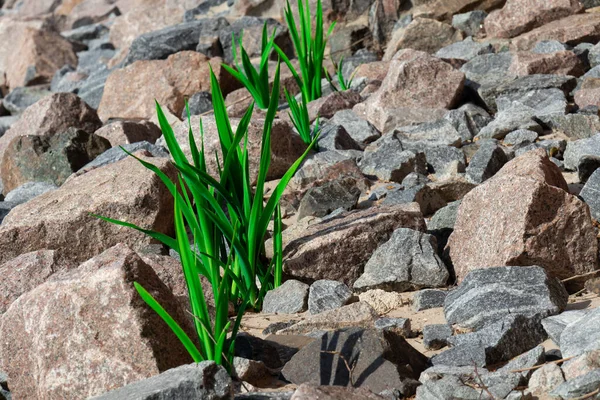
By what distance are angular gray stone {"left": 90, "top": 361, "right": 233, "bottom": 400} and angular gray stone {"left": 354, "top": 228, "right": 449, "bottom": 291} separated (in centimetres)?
118

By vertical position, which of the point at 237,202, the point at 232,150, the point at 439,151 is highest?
the point at 232,150

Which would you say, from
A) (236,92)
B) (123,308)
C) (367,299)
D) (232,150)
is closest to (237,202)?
(232,150)

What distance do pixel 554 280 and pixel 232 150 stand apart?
111 centimetres

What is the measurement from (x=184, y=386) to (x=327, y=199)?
2022 millimetres

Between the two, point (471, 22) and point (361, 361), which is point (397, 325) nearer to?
point (361, 361)

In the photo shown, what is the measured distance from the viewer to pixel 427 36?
676 centimetres

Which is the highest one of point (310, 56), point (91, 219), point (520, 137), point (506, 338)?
point (310, 56)

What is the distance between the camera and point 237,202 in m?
3.17

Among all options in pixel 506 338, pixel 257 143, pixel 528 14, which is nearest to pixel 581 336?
pixel 506 338

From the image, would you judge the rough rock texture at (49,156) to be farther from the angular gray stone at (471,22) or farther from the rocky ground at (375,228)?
the angular gray stone at (471,22)

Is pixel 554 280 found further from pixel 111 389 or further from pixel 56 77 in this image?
pixel 56 77

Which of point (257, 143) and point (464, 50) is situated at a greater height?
point (257, 143)

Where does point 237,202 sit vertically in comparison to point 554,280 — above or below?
above

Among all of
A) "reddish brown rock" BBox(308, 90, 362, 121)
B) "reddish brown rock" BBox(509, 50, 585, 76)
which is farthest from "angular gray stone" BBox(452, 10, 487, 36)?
"reddish brown rock" BBox(308, 90, 362, 121)
